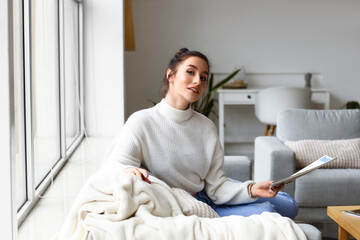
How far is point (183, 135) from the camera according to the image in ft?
6.86

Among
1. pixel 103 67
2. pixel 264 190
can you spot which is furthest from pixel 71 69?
pixel 264 190

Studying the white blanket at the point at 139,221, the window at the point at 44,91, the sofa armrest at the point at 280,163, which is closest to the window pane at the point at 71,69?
the window at the point at 44,91

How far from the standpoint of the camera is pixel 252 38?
6410mm

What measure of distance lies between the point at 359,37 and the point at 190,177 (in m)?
4.99

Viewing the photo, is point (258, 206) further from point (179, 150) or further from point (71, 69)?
point (71, 69)

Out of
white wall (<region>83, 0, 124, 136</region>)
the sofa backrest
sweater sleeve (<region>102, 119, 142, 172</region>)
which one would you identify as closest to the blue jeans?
sweater sleeve (<region>102, 119, 142, 172</region>)

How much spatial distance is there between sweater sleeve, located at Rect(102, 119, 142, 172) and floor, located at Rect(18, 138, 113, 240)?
492 millimetres

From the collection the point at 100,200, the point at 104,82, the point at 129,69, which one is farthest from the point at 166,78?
the point at 129,69

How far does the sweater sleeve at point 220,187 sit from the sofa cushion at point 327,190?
1330mm

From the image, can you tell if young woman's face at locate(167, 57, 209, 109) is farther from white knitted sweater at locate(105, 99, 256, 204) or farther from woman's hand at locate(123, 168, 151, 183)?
woman's hand at locate(123, 168, 151, 183)

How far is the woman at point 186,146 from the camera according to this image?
2035 millimetres

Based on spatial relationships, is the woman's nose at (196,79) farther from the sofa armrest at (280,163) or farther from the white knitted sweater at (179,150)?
the sofa armrest at (280,163)

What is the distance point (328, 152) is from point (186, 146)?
178cm

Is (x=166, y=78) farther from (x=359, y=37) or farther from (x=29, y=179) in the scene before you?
(x=359, y=37)
